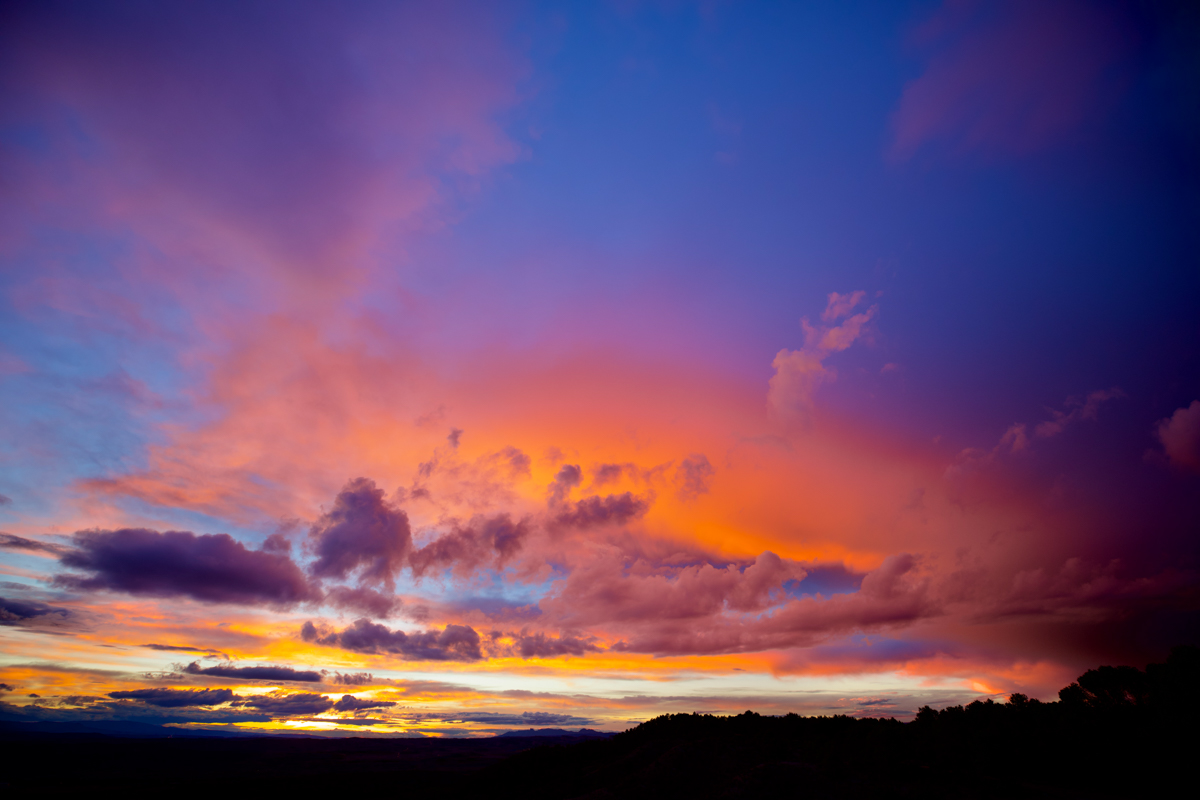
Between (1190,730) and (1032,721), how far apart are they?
17890 millimetres

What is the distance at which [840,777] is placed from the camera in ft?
216

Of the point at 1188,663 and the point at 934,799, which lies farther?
the point at 1188,663

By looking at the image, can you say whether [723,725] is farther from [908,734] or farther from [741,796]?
[741,796]

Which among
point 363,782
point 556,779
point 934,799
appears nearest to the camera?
point 934,799

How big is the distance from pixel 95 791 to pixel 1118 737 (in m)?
270

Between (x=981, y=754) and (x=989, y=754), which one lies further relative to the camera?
(x=989, y=754)

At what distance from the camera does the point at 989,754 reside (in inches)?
2721

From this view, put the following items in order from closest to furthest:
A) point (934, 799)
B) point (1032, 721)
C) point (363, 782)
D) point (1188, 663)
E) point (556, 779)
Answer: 1. point (934, 799)
2. point (1188, 663)
3. point (1032, 721)
4. point (556, 779)
5. point (363, 782)

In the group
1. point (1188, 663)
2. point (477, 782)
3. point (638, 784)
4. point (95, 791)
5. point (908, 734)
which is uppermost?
point (1188, 663)

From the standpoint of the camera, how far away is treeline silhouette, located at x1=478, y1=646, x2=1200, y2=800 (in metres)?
59.2

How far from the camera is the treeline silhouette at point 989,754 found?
59.2 m

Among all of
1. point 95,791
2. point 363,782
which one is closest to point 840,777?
point 363,782

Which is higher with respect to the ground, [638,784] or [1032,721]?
[1032,721]

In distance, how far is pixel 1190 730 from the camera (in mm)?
57812
